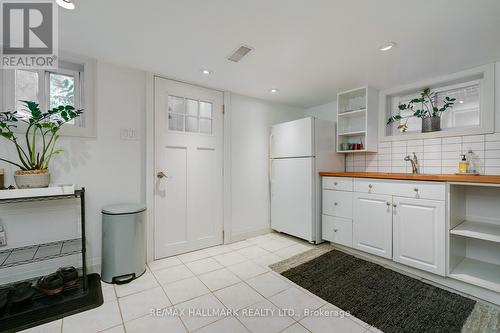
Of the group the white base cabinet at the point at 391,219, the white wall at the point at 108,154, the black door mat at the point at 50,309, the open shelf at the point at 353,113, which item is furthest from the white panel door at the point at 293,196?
the black door mat at the point at 50,309

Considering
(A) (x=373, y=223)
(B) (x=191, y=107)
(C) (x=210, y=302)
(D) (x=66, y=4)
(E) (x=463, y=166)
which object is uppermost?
(D) (x=66, y=4)

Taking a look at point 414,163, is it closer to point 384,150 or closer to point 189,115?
point 384,150

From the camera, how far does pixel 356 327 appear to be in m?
1.45

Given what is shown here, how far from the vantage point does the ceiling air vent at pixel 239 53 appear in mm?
1898

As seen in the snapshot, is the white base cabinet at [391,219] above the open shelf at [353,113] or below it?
below

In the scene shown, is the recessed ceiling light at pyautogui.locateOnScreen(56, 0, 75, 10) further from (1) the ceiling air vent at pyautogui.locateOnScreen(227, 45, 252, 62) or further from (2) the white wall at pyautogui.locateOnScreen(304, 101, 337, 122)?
(2) the white wall at pyautogui.locateOnScreen(304, 101, 337, 122)

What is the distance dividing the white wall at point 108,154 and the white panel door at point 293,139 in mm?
1840

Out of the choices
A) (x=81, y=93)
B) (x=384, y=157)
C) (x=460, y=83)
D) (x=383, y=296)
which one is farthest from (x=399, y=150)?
(x=81, y=93)

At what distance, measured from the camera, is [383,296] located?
5.79 feet

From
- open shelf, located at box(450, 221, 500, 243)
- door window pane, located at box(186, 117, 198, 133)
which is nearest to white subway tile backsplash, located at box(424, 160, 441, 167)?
open shelf, located at box(450, 221, 500, 243)

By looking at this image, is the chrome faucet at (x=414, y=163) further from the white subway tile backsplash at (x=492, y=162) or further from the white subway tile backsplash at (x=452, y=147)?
the white subway tile backsplash at (x=492, y=162)

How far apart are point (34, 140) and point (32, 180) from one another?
370mm

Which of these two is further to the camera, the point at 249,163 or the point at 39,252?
the point at 249,163

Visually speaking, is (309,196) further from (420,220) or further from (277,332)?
(277,332)
